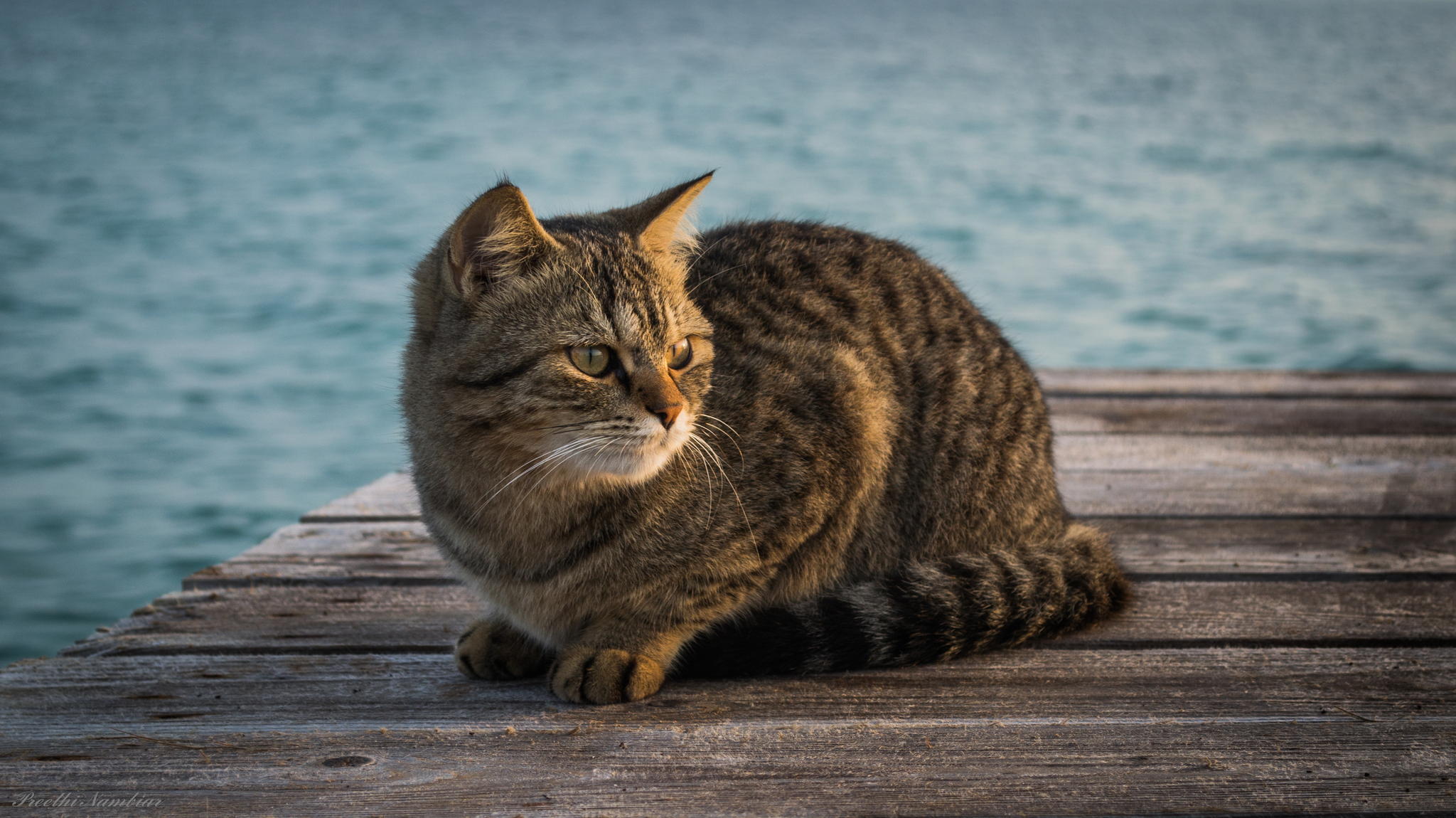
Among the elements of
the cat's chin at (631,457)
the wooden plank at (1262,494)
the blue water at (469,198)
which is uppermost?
the blue water at (469,198)

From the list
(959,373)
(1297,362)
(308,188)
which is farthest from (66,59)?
(959,373)

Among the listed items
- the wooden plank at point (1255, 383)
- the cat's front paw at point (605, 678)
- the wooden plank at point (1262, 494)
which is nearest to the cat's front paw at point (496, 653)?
the cat's front paw at point (605, 678)

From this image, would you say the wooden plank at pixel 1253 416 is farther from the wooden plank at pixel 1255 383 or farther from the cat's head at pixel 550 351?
the cat's head at pixel 550 351

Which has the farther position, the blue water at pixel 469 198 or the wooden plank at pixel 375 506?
the blue water at pixel 469 198

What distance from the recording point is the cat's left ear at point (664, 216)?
2.34 meters

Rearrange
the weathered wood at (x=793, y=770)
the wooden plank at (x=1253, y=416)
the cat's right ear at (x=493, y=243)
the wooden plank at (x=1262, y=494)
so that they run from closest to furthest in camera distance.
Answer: the weathered wood at (x=793, y=770) → the cat's right ear at (x=493, y=243) → the wooden plank at (x=1262, y=494) → the wooden plank at (x=1253, y=416)

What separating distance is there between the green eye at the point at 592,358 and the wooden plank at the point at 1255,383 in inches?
109

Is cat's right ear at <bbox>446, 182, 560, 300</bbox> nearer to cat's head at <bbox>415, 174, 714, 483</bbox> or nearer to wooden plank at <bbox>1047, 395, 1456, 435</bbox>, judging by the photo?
cat's head at <bbox>415, 174, 714, 483</bbox>

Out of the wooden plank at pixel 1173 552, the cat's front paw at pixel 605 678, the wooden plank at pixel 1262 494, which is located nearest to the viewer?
the cat's front paw at pixel 605 678

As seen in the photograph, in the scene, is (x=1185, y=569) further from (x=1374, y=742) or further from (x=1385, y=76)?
(x=1385, y=76)

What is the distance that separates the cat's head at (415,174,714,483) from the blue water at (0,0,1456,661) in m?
0.70

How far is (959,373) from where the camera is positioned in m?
2.67

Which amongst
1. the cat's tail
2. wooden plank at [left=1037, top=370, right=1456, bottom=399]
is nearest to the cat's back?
the cat's tail

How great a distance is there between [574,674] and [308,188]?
1306 cm
